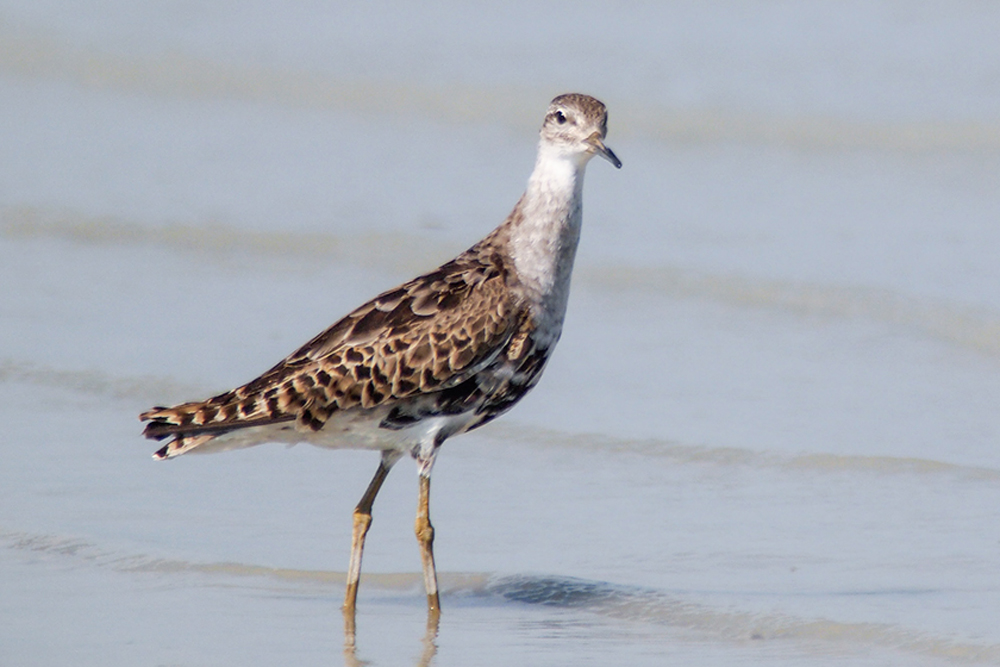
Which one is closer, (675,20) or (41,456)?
(41,456)

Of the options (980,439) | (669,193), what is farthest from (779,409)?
(669,193)

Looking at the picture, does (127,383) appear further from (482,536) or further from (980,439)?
(980,439)

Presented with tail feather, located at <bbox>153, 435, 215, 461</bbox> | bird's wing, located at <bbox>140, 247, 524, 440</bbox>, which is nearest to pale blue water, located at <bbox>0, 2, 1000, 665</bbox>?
tail feather, located at <bbox>153, 435, 215, 461</bbox>

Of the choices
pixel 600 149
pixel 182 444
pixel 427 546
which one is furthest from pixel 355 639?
pixel 600 149

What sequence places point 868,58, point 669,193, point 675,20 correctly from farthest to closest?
1. point 675,20
2. point 868,58
3. point 669,193

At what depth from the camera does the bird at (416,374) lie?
6977 millimetres

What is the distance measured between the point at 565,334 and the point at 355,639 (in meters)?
4.27

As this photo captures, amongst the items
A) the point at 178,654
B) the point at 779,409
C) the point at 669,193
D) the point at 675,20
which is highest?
the point at 675,20

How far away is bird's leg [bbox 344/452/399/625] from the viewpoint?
697cm

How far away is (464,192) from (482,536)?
608 cm

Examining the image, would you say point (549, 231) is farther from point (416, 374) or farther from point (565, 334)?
point (565, 334)

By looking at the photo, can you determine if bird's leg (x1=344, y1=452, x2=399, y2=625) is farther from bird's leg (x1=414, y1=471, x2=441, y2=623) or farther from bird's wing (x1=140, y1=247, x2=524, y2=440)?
bird's wing (x1=140, y1=247, x2=524, y2=440)

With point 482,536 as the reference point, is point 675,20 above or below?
above

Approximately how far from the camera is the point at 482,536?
7.79 m
